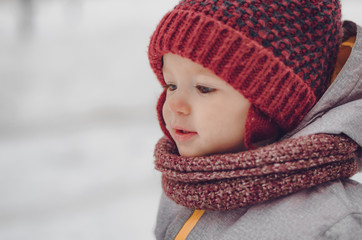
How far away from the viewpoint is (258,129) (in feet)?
2.01

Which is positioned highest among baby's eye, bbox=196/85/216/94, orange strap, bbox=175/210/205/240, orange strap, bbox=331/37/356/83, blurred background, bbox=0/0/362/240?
orange strap, bbox=331/37/356/83

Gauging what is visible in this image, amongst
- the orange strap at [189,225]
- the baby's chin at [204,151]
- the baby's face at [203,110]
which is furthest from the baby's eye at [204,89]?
the orange strap at [189,225]

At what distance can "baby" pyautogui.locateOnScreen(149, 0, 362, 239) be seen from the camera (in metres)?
0.54

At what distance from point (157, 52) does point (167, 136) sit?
0.58ft

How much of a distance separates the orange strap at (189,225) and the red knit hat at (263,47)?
0.56ft

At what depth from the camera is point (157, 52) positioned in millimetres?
660

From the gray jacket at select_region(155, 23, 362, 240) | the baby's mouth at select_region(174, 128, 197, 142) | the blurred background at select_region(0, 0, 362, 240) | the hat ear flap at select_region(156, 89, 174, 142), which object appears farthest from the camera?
the blurred background at select_region(0, 0, 362, 240)

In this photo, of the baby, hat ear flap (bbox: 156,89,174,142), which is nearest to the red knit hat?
the baby

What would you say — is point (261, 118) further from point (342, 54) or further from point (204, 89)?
point (342, 54)

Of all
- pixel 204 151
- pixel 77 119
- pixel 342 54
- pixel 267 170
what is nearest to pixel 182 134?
pixel 204 151

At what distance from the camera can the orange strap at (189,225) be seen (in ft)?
2.19

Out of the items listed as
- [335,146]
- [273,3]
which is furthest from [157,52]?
[335,146]

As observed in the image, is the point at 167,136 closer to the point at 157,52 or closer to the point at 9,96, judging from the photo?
the point at 157,52

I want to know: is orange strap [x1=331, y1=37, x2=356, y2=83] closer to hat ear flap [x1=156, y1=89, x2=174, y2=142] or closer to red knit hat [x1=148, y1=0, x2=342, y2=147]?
red knit hat [x1=148, y1=0, x2=342, y2=147]
